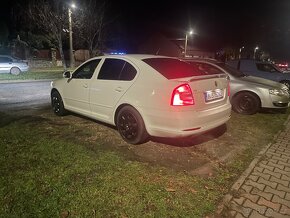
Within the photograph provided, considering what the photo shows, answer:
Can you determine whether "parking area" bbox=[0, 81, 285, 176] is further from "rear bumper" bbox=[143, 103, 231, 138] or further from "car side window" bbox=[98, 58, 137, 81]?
"car side window" bbox=[98, 58, 137, 81]

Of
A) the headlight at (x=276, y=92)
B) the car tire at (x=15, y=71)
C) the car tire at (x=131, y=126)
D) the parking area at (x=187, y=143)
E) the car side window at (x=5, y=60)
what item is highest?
the car side window at (x=5, y=60)

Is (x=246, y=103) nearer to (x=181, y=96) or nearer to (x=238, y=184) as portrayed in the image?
(x=181, y=96)

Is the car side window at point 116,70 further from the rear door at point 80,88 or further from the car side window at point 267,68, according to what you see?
the car side window at point 267,68

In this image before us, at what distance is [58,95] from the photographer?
7.12 meters

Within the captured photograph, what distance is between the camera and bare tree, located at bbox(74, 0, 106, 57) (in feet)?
87.7

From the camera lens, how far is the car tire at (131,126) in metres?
5.00

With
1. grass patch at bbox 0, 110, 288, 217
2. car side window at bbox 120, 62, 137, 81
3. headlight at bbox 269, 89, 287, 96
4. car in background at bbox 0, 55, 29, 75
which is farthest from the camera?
car in background at bbox 0, 55, 29, 75

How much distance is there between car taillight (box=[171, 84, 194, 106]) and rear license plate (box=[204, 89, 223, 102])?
46cm

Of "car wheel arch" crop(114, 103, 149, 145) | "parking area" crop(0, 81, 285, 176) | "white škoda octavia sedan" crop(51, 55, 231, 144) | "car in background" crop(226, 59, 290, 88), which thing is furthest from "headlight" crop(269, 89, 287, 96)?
"car in background" crop(226, 59, 290, 88)

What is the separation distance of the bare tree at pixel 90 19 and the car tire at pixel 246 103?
21.7 metres

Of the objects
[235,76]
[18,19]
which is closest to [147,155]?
[235,76]

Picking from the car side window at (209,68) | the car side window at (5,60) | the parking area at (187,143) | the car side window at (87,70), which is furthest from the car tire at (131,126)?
the car side window at (5,60)

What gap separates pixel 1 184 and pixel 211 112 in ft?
Answer: 11.4

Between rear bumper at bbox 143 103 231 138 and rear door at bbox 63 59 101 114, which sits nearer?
rear bumper at bbox 143 103 231 138
